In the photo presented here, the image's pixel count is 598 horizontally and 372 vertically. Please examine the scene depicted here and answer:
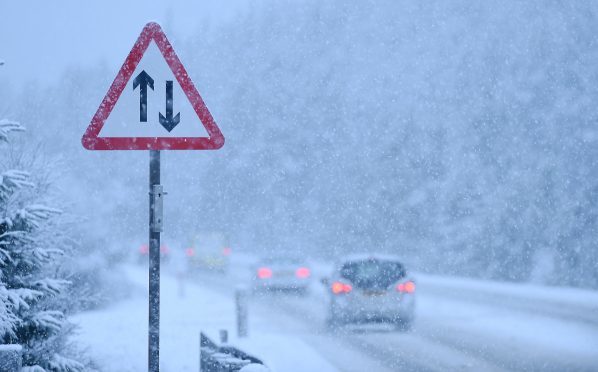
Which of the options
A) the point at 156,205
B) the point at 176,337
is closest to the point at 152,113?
the point at 156,205

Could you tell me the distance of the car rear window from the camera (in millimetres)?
19781

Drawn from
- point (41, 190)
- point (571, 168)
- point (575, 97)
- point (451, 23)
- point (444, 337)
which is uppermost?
point (451, 23)

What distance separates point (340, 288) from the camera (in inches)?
789

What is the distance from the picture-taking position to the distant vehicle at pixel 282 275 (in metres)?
32.7

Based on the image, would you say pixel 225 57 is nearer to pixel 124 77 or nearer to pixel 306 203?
pixel 306 203

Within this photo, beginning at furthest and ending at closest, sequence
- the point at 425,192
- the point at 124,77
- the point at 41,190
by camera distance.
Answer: the point at 425,192
the point at 41,190
the point at 124,77

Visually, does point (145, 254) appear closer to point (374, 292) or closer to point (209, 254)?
point (209, 254)

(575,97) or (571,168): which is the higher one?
(575,97)

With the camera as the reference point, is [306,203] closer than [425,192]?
No

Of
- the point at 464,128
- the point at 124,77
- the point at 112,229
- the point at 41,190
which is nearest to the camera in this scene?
the point at 124,77

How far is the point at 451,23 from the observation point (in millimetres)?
48094

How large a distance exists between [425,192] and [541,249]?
30.8 feet

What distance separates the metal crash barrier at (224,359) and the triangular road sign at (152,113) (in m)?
2.12

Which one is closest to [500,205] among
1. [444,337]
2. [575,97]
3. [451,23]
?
[575,97]
